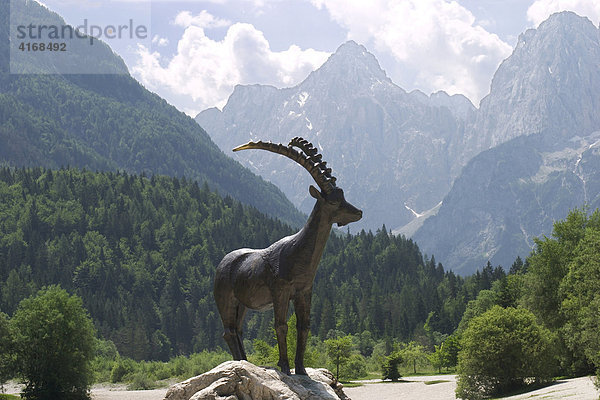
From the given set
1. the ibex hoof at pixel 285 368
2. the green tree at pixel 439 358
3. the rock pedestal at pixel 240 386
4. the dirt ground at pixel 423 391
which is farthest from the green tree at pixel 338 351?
the rock pedestal at pixel 240 386

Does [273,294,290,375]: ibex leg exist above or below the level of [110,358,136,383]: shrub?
below

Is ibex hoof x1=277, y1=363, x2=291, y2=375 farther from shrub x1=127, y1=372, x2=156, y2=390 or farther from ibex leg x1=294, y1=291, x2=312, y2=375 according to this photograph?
shrub x1=127, y1=372, x2=156, y2=390

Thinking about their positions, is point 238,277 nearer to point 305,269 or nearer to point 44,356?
point 305,269

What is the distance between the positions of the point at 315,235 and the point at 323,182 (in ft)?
3.90

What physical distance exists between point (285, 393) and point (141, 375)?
80.1 meters

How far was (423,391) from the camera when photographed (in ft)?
222

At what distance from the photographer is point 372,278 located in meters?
180

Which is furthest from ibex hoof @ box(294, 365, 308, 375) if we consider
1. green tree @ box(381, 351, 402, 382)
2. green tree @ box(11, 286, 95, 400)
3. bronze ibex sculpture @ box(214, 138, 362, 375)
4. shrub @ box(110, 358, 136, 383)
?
shrub @ box(110, 358, 136, 383)

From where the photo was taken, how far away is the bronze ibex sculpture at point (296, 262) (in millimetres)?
16266

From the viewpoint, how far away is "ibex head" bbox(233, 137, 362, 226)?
16.2 metres

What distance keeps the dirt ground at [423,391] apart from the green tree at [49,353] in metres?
9.19

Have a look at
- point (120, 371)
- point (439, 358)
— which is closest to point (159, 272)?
point (120, 371)

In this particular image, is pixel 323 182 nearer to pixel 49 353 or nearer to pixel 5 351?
pixel 49 353

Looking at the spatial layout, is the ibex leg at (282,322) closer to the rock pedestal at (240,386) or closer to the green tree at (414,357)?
the rock pedestal at (240,386)
